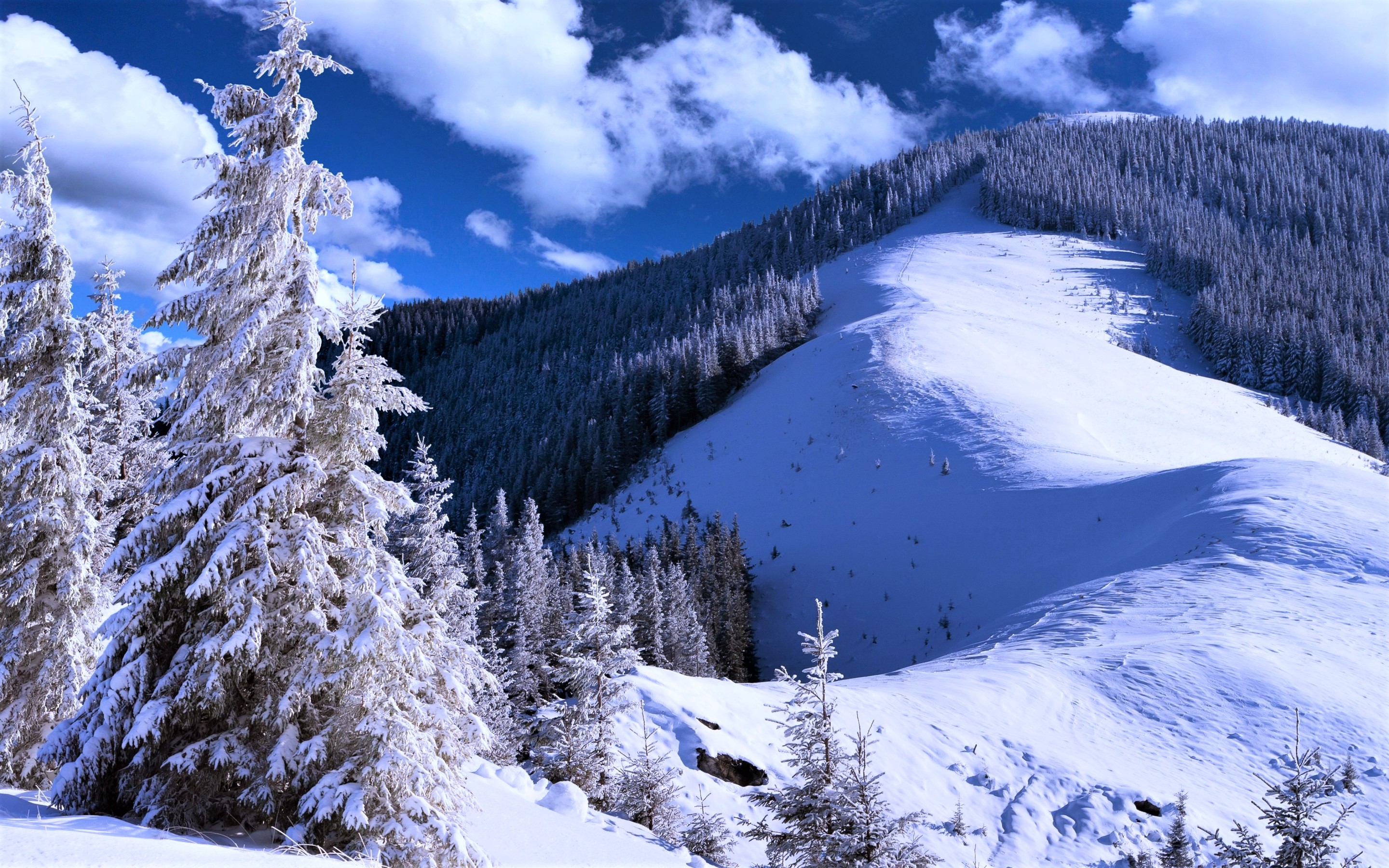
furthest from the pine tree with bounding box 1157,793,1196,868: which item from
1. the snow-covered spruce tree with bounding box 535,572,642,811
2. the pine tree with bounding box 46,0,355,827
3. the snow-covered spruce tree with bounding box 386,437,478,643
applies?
the snow-covered spruce tree with bounding box 386,437,478,643

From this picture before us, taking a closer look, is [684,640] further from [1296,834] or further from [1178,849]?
[1296,834]

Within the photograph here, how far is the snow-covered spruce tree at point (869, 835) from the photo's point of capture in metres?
9.64

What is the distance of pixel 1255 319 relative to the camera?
113250 mm

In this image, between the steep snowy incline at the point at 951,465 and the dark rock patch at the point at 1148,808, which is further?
the steep snowy incline at the point at 951,465

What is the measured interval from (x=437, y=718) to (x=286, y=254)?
616 cm

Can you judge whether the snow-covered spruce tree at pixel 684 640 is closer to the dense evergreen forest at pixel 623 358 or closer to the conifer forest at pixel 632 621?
the conifer forest at pixel 632 621

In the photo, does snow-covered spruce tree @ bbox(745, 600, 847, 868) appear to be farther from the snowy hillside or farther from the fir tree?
the fir tree

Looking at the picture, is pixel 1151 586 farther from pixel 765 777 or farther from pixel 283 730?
pixel 283 730

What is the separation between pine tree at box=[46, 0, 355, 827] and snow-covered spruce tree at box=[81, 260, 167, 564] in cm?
542

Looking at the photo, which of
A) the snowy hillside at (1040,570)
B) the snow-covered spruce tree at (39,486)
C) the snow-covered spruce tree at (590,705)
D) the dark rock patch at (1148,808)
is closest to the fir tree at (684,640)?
the snowy hillside at (1040,570)

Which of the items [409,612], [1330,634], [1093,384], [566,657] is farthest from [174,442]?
[1093,384]

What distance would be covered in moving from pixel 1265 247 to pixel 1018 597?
170459 mm

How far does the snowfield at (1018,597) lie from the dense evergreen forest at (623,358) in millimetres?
6351

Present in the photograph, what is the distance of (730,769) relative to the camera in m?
19.1
